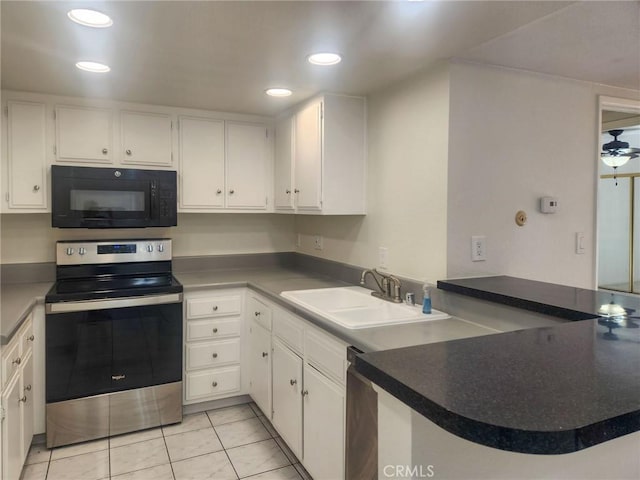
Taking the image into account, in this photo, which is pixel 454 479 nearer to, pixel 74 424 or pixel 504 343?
pixel 504 343

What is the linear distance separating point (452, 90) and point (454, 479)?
1.66 meters

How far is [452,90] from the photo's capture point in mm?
2029

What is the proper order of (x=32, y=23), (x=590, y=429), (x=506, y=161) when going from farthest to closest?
(x=506, y=161) < (x=32, y=23) < (x=590, y=429)

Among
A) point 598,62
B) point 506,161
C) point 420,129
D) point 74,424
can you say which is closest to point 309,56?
point 420,129

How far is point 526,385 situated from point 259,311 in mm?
2107

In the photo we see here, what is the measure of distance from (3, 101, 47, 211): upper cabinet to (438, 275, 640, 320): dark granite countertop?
2445 millimetres

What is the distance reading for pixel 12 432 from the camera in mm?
1931

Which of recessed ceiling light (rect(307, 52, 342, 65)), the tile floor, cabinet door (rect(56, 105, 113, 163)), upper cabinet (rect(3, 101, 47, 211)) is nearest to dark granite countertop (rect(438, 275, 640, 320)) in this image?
recessed ceiling light (rect(307, 52, 342, 65))

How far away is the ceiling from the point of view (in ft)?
5.03

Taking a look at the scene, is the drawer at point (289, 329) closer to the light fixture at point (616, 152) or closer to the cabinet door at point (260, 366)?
the cabinet door at point (260, 366)


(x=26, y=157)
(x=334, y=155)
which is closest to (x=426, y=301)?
(x=334, y=155)

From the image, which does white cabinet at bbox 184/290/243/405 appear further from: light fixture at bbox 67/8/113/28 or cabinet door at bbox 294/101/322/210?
light fixture at bbox 67/8/113/28

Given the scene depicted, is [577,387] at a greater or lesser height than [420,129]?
lesser

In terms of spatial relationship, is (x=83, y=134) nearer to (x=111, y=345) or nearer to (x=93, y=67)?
(x=93, y=67)
